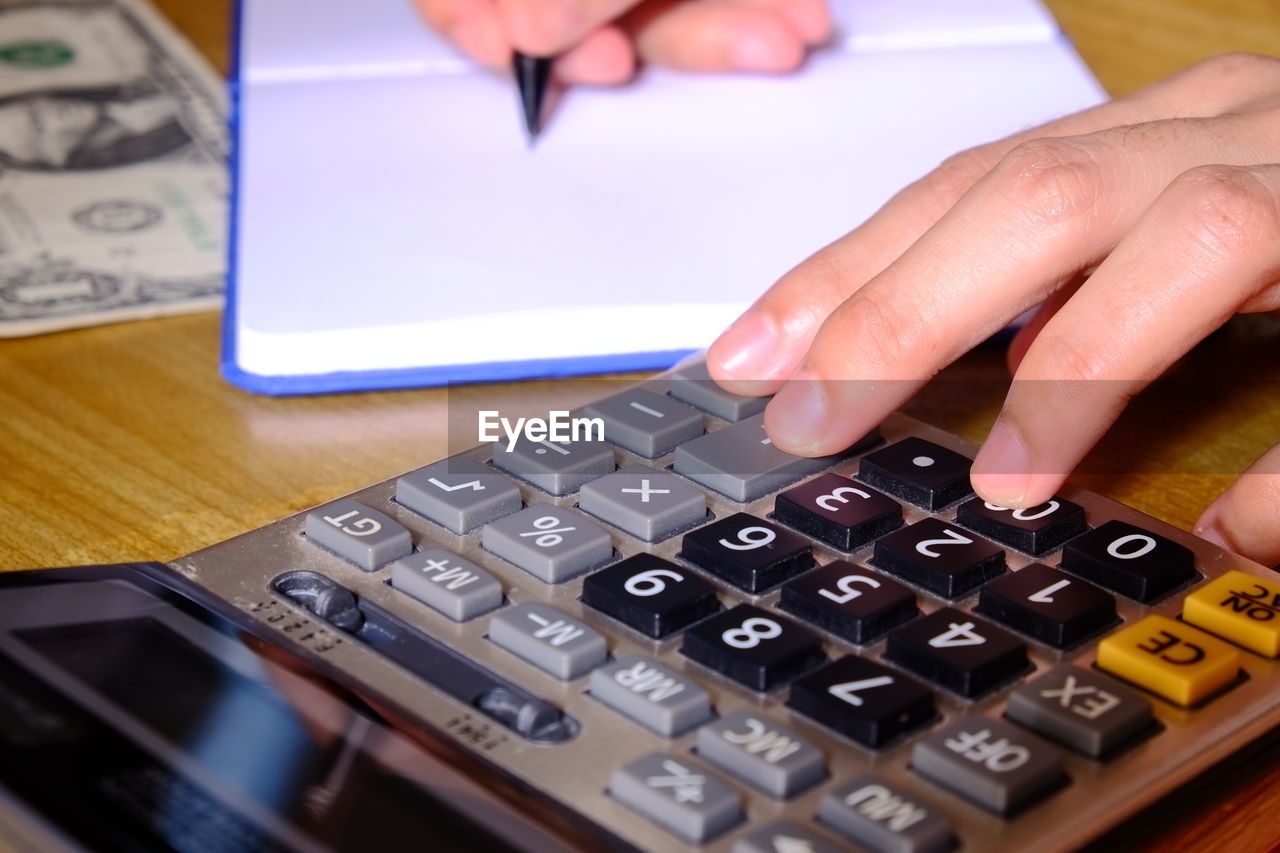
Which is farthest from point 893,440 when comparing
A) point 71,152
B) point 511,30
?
point 71,152

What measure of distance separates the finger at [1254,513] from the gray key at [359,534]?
0.24 m

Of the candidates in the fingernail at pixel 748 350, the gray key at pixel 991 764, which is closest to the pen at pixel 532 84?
the fingernail at pixel 748 350

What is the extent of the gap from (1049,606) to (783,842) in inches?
4.4

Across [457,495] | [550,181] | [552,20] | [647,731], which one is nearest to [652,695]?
[647,731]

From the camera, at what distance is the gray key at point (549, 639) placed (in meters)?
0.38

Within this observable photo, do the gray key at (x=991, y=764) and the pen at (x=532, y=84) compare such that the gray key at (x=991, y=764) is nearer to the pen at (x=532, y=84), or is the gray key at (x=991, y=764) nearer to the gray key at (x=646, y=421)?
the gray key at (x=646, y=421)

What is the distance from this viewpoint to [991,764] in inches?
13.1

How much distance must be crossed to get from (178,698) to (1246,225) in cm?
33

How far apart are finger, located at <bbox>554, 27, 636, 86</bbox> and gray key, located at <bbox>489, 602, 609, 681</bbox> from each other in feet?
1.54

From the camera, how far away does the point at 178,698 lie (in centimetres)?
37

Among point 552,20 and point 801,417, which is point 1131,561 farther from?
point 552,20

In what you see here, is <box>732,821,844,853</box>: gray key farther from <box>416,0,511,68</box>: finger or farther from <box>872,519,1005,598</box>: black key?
<box>416,0,511,68</box>: finger

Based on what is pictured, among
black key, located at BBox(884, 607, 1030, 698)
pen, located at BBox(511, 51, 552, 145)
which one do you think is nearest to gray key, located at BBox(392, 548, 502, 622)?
black key, located at BBox(884, 607, 1030, 698)

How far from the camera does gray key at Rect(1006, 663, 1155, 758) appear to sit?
0.34 m
